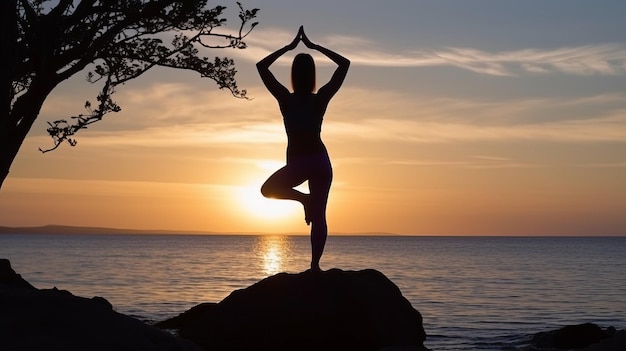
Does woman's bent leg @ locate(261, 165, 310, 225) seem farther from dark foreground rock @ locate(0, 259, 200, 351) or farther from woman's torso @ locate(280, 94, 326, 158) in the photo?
dark foreground rock @ locate(0, 259, 200, 351)

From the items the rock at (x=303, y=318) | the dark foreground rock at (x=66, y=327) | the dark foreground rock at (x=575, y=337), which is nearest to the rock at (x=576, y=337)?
the dark foreground rock at (x=575, y=337)

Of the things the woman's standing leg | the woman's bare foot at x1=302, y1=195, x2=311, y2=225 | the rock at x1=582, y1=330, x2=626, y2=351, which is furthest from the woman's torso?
the rock at x1=582, y1=330, x2=626, y2=351

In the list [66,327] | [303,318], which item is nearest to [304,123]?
[303,318]

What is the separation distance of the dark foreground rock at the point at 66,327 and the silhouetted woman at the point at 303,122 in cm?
439

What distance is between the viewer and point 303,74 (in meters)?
9.94

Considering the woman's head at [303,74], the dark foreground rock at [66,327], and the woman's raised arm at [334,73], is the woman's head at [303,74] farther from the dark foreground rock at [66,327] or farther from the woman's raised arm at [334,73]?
the dark foreground rock at [66,327]

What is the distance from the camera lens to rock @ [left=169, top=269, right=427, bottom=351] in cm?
1096

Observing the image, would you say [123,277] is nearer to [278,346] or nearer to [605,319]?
[605,319]

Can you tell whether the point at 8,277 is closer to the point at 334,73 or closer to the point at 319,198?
the point at 319,198

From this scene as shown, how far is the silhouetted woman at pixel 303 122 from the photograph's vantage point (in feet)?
32.6

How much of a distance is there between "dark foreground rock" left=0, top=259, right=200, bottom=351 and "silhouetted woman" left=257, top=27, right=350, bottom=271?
4.39 metres

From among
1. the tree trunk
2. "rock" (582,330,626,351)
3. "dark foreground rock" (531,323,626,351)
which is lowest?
"dark foreground rock" (531,323,626,351)

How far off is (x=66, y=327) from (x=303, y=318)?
5.84m

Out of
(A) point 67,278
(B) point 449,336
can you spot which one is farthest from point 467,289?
(A) point 67,278
